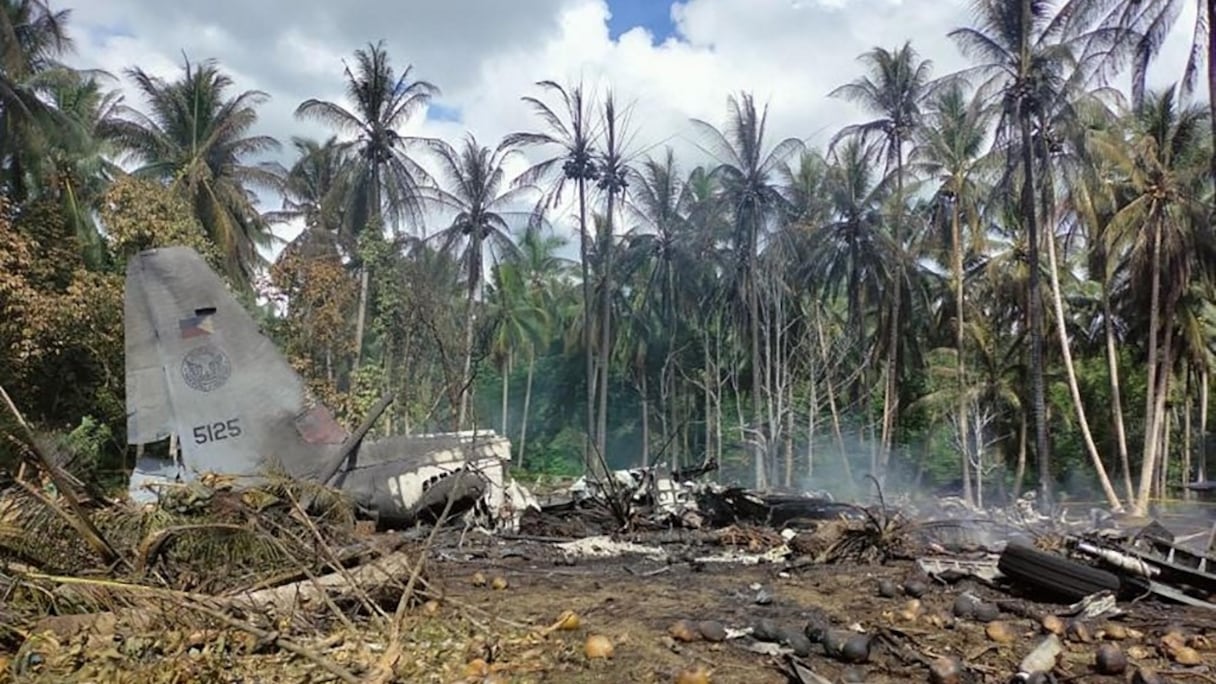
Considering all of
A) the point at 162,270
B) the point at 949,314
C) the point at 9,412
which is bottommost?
the point at 9,412

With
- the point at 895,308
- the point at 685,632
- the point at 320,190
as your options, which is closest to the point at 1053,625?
the point at 685,632

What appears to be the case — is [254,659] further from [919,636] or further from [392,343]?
[392,343]

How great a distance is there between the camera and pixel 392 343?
26.3 meters

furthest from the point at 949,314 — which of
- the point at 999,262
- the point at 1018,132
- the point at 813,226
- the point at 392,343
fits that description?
the point at 392,343

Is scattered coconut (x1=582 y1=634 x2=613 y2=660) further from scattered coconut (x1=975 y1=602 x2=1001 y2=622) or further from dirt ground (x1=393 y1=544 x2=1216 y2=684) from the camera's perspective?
scattered coconut (x1=975 y1=602 x2=1001 y2=622)

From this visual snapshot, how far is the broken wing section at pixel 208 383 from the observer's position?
1007 centimetres

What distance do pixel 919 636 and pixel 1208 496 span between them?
22367mm

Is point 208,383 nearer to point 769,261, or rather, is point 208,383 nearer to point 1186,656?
point 1186,656

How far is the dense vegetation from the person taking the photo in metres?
19.8

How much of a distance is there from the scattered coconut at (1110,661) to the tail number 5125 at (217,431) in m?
8.84

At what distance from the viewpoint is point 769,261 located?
2888 cm

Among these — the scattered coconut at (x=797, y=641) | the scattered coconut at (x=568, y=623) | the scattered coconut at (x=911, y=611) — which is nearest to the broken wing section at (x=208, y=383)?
the scattered coconut at (x=568, y=623)

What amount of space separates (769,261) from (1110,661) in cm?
2447

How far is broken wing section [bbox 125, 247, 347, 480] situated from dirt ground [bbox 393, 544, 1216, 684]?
115 inches
